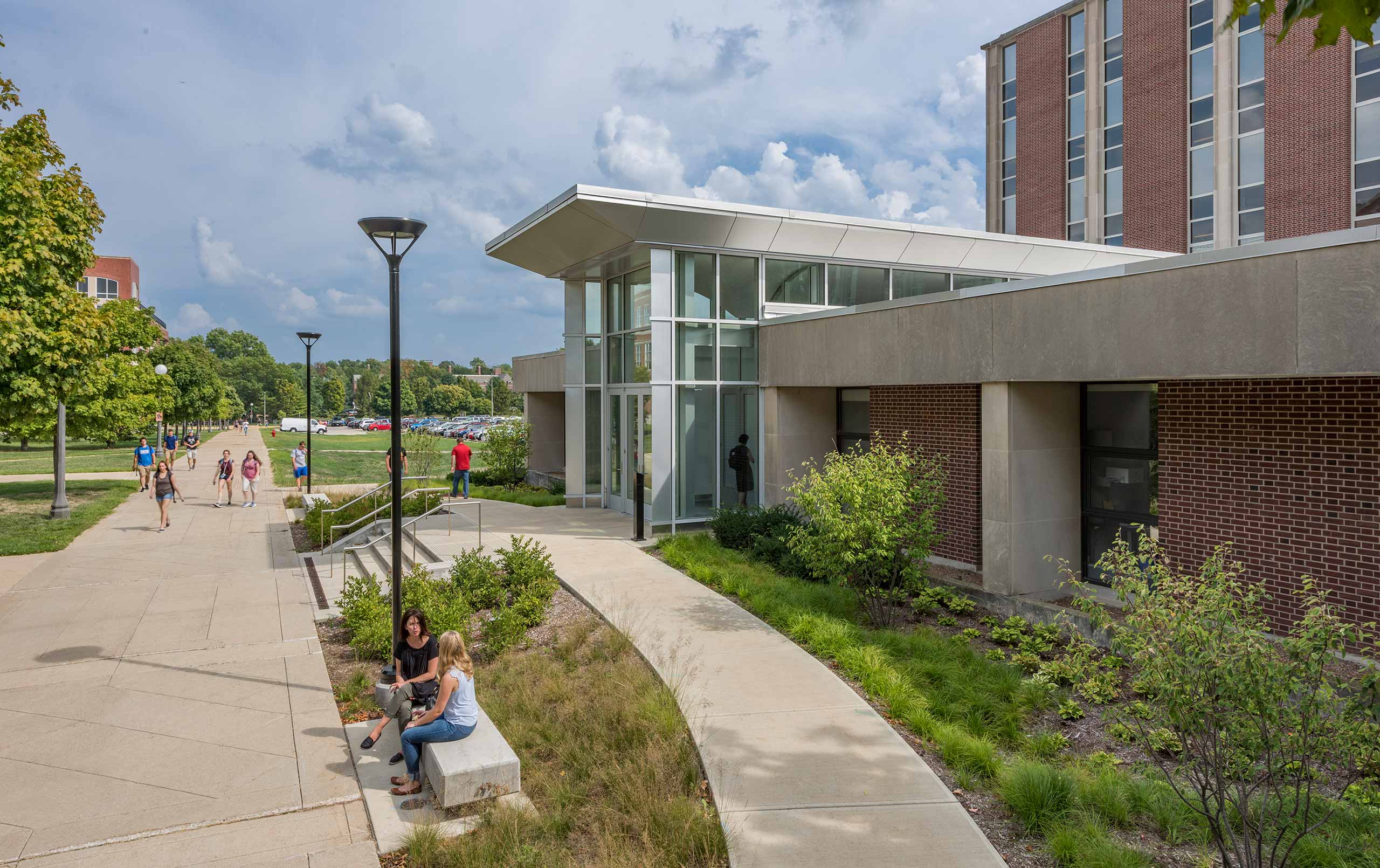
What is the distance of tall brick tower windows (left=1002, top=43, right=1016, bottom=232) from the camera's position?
42906 millimetres

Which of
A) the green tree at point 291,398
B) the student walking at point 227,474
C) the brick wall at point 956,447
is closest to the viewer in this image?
the brick wall at point 956,447

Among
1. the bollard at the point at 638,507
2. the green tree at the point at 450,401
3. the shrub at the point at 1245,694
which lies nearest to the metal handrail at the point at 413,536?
the bollard at the point at 638,507

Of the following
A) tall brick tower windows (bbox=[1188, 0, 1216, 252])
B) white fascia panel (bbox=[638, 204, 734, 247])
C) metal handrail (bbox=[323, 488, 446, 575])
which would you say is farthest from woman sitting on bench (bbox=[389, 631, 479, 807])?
tall brick tower windows (bbox=[1188, 0, 1216, 252])

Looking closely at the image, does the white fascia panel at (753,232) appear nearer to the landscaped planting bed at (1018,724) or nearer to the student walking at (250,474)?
the landscaped planting bed at (1018,724)

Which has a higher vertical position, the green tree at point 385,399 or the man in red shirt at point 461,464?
the green tree at point 385,399

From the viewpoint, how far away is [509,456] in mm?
26891

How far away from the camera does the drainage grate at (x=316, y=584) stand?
12.5m

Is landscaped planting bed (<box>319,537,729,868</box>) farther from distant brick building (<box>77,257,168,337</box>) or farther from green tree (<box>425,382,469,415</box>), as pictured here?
green tree (<box>425,382,469,415</box>)

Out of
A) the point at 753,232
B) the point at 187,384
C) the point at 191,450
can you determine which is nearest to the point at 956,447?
the point at 753,232

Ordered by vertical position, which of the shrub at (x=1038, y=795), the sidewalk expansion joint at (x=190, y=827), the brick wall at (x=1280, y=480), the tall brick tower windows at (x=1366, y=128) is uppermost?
the tall brick tower windows at (x=1366, y=128)

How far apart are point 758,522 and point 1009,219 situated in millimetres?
34720

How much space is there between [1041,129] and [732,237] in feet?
103

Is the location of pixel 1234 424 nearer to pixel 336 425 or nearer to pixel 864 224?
pixel 864 224

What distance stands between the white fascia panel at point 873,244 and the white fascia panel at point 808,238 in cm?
18
